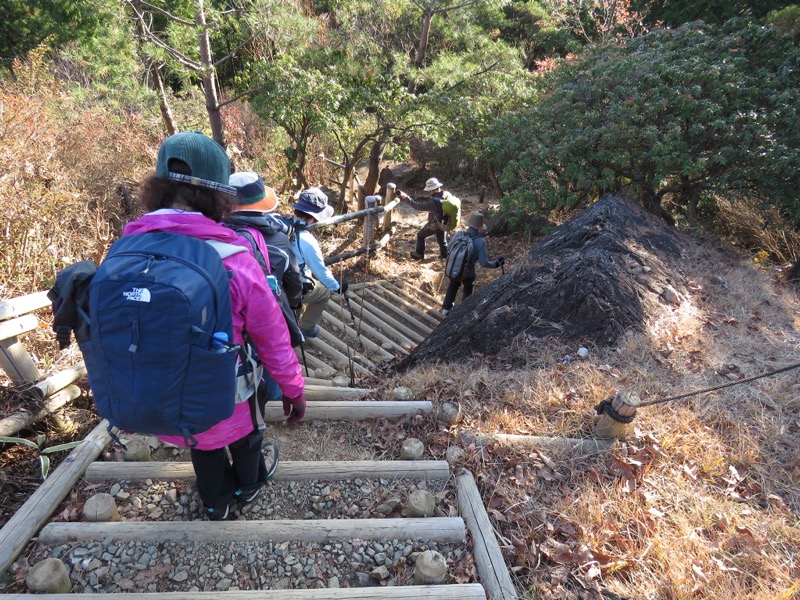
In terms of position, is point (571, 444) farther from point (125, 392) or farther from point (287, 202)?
point (287, 202)

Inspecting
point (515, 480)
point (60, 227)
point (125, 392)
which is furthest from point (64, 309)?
point (60, 227)

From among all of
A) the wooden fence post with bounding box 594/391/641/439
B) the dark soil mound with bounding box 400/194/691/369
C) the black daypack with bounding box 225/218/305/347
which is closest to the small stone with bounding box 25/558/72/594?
the black daypack with bounding box 225/218/305/347

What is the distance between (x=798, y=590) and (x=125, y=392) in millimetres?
2843

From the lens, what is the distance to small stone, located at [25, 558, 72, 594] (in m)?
1.71

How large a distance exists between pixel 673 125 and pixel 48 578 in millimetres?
7878

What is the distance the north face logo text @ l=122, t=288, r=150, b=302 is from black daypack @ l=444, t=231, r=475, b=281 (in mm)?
5334

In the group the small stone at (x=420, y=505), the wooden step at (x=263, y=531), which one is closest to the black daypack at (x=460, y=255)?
the small stone at (x=420, y=505)

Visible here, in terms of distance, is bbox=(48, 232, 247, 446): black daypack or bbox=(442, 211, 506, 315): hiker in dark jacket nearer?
bbox=(48, 232, 247, 446): black daypack

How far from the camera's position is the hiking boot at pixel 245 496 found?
2234 mm

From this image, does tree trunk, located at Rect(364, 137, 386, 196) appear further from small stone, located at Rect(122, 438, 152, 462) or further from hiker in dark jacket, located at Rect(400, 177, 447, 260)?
small stone, located at Rect(122, 438, 152, 462)

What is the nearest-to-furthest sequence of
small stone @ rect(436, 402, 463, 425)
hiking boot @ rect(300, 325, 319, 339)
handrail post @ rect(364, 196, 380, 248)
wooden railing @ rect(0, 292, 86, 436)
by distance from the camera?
wooden railing @ rect(0, 292, 86, 436) < small stone @ rect(436, 402, 463, 425) < hiking boot @ rect(300, 325, 319, 339) < handrail post @ rect(364, 196, 380, 248)

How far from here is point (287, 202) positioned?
10336mm

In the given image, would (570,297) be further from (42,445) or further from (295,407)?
(42,445)

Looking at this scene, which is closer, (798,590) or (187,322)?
(187,322)
